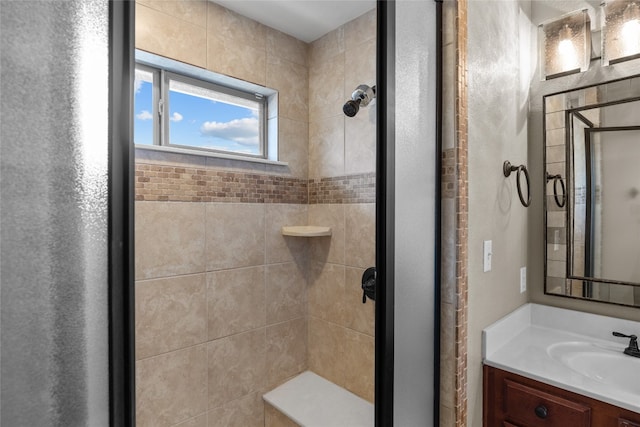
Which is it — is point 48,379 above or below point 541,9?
below

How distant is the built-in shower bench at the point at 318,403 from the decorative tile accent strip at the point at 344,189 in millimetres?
895

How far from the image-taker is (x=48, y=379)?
17.1 inches

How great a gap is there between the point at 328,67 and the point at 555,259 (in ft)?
4.53

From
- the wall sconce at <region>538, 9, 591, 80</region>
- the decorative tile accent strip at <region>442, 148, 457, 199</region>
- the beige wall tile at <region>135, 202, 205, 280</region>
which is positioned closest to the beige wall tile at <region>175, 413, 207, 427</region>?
the beige wall tile at <region>135, 202, 205, 280</region>

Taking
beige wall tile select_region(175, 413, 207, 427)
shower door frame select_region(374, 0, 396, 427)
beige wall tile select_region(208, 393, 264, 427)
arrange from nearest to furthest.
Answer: shower door frame select_region(374, 0, 396, 427) → beige wall tile select_region(175, 413, 207, 427) → beige wall tile select_region(208, 393, 264, 427)

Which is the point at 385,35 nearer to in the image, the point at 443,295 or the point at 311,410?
the point at 443,295

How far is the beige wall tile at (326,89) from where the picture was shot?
156 centimetres

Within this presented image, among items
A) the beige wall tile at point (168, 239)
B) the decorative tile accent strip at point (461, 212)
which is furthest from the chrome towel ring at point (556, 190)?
the beige wall tile at point (168, 239)

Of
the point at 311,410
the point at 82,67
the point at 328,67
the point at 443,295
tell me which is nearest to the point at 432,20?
the point at 328,67

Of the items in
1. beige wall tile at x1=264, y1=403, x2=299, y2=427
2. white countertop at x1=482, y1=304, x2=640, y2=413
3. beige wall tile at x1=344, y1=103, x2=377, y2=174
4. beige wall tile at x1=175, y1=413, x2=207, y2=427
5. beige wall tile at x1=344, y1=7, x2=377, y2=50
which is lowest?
beige wall tile at x1=264, y1=403, x2=299, y2=427

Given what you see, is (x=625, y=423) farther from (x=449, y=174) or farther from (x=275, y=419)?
(x=275, y=419)

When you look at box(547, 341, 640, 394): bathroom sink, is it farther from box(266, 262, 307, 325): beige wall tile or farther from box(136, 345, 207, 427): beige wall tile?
box(136, 345, 207, 427): beige wall tile

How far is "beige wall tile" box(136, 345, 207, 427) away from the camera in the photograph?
46.9 inches

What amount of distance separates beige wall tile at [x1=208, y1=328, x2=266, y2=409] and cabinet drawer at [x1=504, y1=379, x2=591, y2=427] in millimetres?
1009
